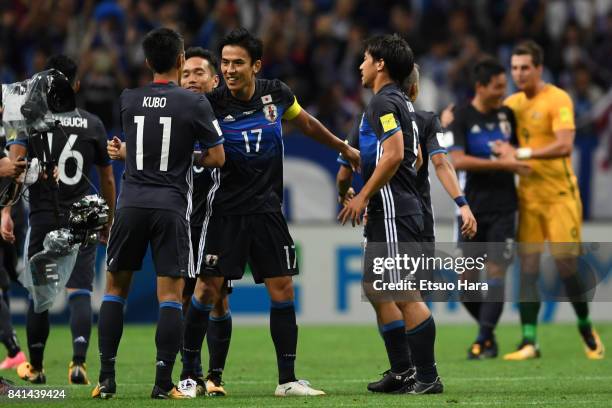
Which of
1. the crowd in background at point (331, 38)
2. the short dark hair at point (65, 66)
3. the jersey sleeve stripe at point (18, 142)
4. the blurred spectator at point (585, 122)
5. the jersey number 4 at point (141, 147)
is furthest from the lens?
the crowd in background at point (331, 38)

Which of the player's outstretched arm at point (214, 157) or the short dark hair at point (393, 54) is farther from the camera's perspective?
the short dark hair at point (393, 54)

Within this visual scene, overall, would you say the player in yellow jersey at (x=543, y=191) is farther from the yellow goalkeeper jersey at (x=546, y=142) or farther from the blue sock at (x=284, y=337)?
the blue sock at (x=284, y=337)

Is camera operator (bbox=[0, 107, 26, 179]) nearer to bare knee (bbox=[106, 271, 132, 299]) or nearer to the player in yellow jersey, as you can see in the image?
bare knee (bbox=[106, 271, 132, 299])

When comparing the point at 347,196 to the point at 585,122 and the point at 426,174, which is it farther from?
the point at 585,122

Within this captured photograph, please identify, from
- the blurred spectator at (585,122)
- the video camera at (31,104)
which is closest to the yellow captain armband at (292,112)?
the video camera at (31,104)

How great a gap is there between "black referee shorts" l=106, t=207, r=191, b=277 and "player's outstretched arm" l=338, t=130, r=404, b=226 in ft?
3.48

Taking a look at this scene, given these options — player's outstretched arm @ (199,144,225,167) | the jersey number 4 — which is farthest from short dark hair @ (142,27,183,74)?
player's outstretched arm @ (199,144,225,167)

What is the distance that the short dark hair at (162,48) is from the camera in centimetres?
757

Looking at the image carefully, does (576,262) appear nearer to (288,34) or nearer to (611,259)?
(611,259)

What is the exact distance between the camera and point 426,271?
26.5 ft

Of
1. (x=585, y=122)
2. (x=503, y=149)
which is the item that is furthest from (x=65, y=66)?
(x=585, y=122)

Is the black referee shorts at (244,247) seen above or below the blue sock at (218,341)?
above

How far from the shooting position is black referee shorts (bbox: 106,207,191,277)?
297 inches

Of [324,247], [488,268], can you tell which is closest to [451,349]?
[488,268]
